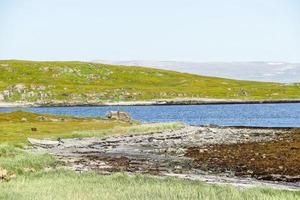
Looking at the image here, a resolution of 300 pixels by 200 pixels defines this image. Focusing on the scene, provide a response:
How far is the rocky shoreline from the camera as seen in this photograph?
99.8ft

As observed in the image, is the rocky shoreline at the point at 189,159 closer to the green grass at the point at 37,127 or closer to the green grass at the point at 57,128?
the green grass at the point at 37,127

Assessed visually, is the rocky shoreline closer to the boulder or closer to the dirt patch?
the dirt patch

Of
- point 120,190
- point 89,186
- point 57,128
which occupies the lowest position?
point 57,128

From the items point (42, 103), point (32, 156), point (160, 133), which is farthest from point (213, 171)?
point (42, 103)

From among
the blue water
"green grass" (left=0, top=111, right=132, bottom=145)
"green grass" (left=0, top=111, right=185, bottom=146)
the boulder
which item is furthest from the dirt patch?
the blue water

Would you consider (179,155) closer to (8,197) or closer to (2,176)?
(2,176)

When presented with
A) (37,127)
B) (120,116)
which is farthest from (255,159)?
(120,116)

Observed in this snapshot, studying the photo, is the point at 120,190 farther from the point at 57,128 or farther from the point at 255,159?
the point at 57,128

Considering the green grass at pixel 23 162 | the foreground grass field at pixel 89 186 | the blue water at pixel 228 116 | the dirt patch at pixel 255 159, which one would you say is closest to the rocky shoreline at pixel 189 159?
the dirt patch at pixel 255 159

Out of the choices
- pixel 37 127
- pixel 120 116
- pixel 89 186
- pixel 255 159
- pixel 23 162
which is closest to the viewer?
pixel 89 186

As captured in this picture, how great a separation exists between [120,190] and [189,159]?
55.4ft

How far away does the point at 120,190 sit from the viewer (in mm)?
22328

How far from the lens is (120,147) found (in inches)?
2000

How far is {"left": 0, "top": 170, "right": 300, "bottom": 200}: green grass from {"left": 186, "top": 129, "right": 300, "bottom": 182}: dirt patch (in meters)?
7.74
